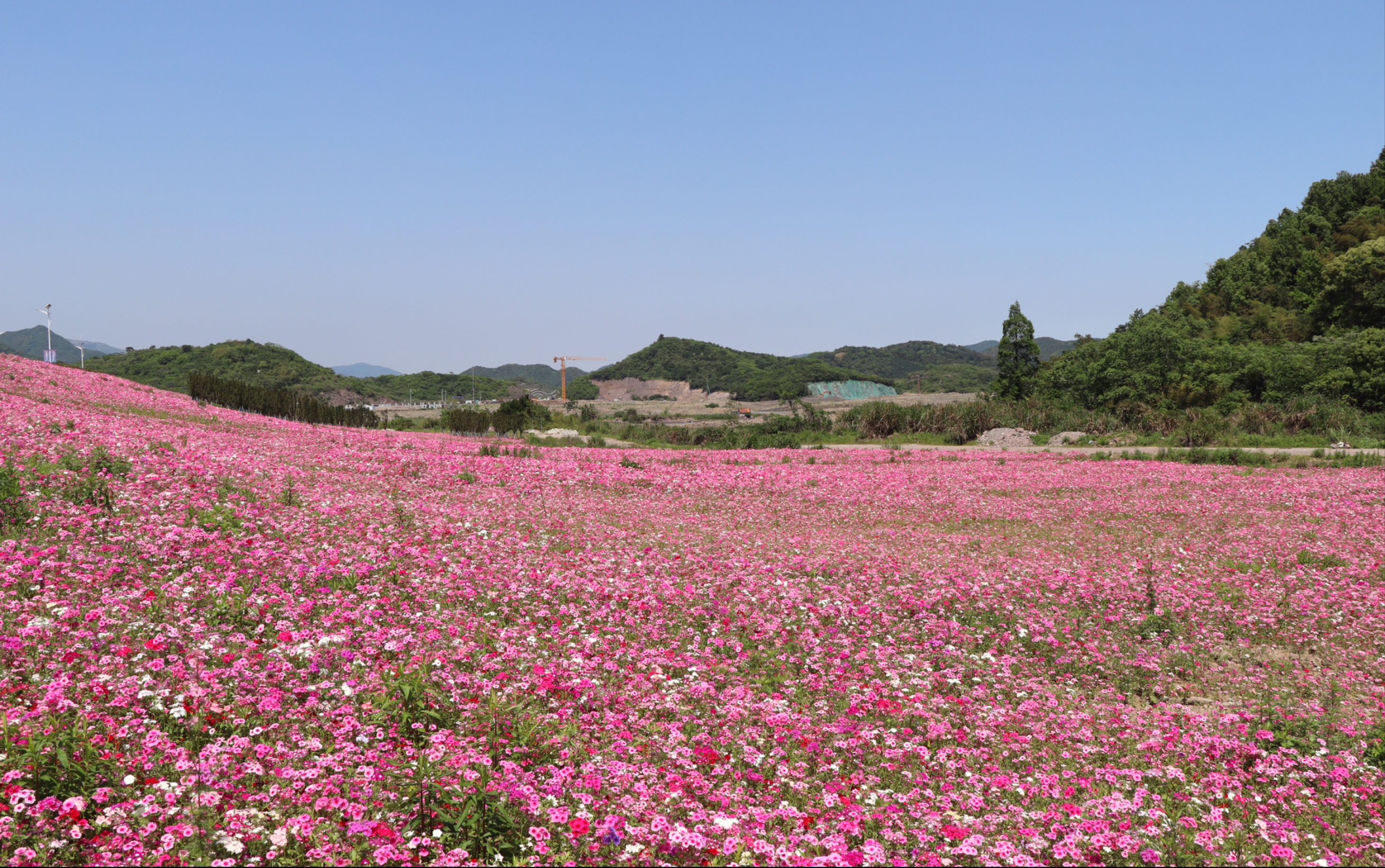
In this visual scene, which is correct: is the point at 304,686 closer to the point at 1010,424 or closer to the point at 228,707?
the point at 228,707

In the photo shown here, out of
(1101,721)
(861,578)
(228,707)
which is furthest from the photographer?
(861,578)

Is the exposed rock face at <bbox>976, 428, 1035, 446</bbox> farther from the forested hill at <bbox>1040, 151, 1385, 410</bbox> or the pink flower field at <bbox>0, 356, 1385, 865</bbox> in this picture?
the pink flower field at <bbox>0, 356, 1385, 865</bbox>

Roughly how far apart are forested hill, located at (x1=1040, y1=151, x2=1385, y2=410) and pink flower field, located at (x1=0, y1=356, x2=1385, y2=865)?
116ft

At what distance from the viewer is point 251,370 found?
12388 centimetres

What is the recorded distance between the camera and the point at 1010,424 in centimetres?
4009

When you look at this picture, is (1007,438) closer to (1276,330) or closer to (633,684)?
(633,684)

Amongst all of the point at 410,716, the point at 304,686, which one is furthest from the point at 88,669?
the point at 410,716

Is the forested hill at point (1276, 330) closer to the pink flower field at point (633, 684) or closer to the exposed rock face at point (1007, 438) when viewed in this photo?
the exposed rock face at point (1007, 438)

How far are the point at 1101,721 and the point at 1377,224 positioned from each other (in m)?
80.7

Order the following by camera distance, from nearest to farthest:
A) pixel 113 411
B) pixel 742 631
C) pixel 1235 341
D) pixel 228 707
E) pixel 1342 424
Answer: pixel 228 707
pixel 742 631
pixel 113 411
pixel 1342 424
pixel 1235 341

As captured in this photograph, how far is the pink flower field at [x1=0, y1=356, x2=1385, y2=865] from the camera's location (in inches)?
163

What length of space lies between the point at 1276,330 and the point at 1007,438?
135ft

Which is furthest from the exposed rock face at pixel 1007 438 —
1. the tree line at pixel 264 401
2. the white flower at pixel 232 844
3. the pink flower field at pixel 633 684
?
the white flower at pixel 232 844

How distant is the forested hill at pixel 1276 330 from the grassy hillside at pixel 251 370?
92.9 metres
